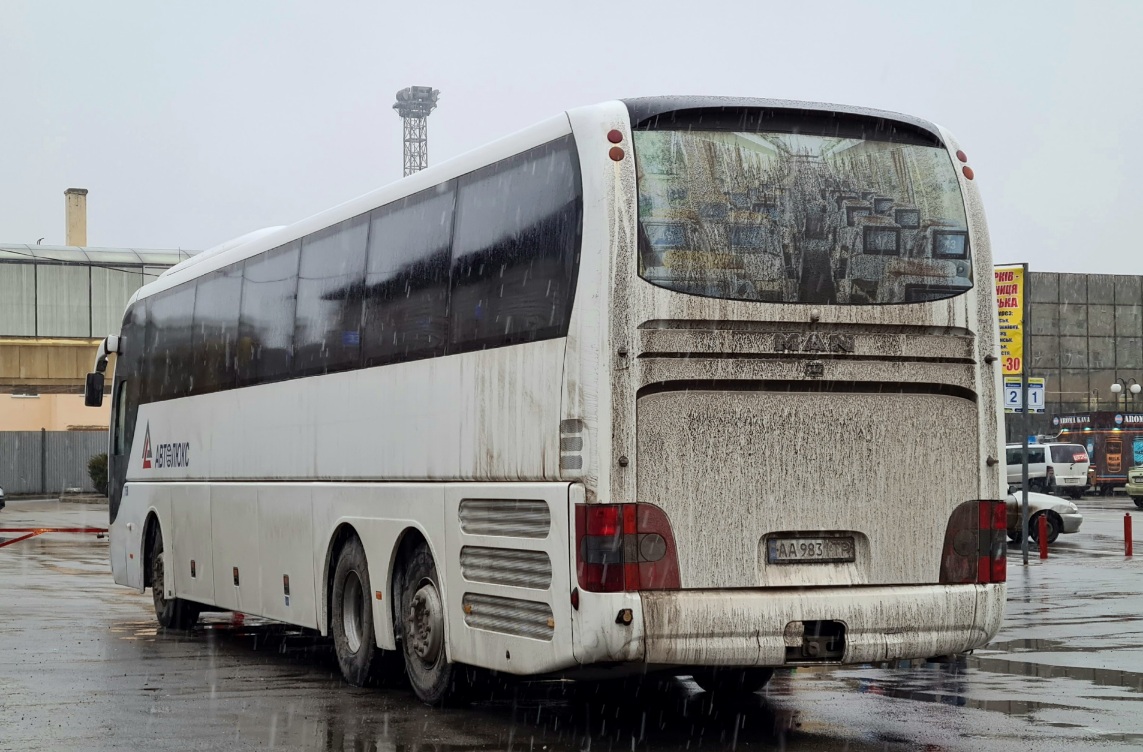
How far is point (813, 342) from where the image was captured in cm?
927

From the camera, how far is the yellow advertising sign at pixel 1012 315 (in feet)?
80.4

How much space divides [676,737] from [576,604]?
135cm

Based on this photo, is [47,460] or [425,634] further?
[47,460]

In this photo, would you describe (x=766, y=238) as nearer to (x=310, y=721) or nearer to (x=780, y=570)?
(x=780, y=570)

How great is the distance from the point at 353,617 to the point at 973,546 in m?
4.69

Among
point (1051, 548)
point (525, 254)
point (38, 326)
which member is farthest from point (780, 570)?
point (38, 326)

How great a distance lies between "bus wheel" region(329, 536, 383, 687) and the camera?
464 inches

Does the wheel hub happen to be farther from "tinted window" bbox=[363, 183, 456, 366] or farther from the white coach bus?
"tinted window" bbox=[363, 183, 456, 366]

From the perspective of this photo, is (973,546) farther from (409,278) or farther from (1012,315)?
(1012,315)

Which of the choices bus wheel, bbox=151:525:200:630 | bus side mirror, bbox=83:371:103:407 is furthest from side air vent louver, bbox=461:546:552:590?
bus side mirror, bbox=83:371:103:407

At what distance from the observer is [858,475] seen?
9391 millimetres

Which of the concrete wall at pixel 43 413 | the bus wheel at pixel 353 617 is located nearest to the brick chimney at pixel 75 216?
the concrete wall at pixel 43 413

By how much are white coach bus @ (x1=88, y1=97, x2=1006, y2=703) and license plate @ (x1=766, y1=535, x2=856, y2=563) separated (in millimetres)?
15

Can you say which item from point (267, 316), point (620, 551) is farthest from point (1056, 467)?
point (620, 551)
